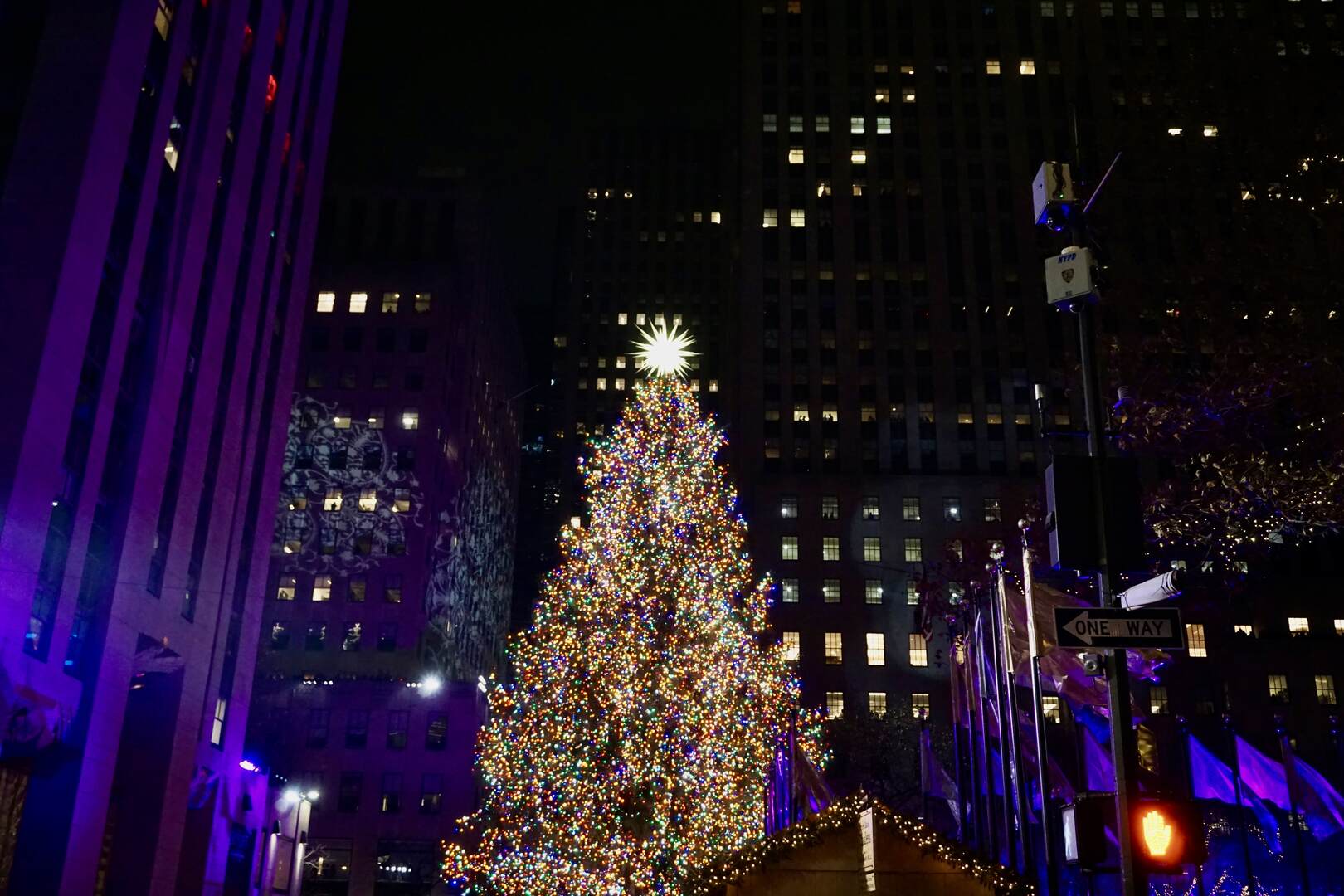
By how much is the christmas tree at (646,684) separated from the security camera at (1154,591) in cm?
2217

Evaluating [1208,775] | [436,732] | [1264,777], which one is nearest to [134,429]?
[1208,775]

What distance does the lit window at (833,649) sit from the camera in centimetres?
7962

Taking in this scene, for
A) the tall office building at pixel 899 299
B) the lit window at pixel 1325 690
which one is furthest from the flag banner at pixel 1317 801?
the lit window at pixel 1325 690

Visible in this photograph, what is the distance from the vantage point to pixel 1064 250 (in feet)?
38.3

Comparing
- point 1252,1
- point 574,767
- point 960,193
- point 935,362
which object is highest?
point 960,193

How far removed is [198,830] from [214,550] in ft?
35.9

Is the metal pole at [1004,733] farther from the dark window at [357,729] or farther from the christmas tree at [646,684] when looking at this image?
the dark window at [357,729]

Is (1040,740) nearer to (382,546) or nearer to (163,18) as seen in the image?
(163,18)

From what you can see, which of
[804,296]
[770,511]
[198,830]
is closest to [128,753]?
[198,830]

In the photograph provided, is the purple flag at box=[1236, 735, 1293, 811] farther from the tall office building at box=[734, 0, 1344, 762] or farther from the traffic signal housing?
the tall office building at box=[734, 0, 1344, 762]

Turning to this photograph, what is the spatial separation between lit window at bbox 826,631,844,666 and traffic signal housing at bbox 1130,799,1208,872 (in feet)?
235

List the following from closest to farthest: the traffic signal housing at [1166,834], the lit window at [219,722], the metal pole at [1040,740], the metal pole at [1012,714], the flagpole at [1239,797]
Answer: the traffic signal housing at [1166,834] < the metal pole at [1040,740] < the metal pole at [1012,714] < the flagpole at [1239,797] < the lit window at [219,722]

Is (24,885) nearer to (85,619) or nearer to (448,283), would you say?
(85,619)

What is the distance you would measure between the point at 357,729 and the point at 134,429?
1873 inches
